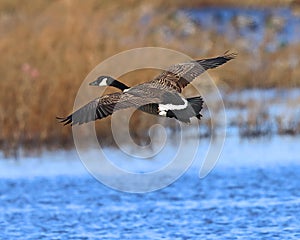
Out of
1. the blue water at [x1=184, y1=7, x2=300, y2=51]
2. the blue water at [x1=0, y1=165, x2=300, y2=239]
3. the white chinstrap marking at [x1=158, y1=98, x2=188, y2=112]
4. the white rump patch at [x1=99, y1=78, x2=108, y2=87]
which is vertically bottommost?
the blue water at [x1=0, y1=165, x2=300, y2=239]

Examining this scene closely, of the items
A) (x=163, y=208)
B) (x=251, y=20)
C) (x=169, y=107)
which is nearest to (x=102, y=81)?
(x=169, y=107)

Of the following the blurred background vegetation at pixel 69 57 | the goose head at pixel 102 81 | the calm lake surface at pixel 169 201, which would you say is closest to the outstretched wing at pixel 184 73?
the goose head at pixel 102 81

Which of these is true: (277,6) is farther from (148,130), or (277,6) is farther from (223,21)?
(148,130)

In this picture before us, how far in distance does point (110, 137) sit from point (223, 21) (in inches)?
406

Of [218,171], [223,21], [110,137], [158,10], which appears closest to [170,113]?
[218,171]

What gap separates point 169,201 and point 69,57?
10.7 feet

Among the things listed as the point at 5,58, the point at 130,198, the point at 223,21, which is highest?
the point at 223,21

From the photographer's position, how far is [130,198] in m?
11.6

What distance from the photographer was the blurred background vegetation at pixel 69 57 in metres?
13.6

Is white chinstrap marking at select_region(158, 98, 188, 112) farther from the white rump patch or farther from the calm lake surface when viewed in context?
the calm lake surface

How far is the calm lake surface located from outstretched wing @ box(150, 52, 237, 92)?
1.44m

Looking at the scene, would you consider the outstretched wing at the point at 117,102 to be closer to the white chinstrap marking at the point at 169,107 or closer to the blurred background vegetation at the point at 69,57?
the white chinstrap marking at the point at 169,107

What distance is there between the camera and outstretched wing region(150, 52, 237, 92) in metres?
8.77

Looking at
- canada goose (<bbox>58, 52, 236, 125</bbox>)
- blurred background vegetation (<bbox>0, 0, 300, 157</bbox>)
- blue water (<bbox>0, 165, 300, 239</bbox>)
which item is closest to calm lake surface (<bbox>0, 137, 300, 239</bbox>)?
blue water (<bbox>0, 165, 300, 239</bbox>)
